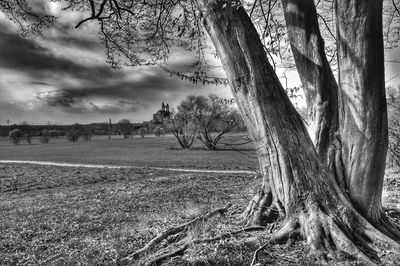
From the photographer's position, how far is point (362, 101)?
3559 millimetres

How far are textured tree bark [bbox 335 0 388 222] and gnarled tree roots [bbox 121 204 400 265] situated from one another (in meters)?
0.31


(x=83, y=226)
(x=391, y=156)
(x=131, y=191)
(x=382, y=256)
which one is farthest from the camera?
(x=131, y=191)

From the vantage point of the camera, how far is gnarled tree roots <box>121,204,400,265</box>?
3.35 m

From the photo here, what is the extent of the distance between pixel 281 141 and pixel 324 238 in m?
1.19

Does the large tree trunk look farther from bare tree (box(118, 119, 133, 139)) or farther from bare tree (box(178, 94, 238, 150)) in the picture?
bare tree (box(118, 119, 133, 139))

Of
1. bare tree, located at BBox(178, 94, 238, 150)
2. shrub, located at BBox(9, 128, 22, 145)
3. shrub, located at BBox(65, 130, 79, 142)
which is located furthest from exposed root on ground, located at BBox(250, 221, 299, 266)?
shrub, located at BBox(65, 130, 79, 142)

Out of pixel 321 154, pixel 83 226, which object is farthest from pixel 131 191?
pixel 321 154

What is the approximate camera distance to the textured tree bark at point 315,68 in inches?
170

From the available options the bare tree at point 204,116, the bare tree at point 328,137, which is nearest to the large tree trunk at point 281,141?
the bare tree at point 328,137

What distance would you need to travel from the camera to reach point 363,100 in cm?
355

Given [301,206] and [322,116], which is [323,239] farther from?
[322,116]

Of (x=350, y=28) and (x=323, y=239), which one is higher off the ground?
(x=350, y=28)

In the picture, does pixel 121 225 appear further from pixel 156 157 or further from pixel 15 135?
pixel 15 135

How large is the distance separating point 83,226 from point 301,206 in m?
4.53
